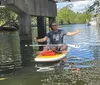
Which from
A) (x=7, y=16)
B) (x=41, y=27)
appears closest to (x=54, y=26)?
(x=41, y=27)

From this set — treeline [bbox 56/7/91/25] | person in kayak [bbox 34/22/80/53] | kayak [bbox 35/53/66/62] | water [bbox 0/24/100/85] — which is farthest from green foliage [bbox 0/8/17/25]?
treeline [bbox 56/7/91/25]

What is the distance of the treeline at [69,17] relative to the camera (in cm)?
14575

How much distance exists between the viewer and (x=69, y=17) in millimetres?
151875

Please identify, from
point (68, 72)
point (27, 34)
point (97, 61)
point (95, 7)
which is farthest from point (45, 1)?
point (68, 72)

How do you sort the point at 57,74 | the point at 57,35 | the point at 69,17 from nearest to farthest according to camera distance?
the point at 57,74
the point at 57,35
the point at 69,17

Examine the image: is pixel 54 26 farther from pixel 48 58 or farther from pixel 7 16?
pixel 7 16

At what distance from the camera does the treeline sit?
146 metres

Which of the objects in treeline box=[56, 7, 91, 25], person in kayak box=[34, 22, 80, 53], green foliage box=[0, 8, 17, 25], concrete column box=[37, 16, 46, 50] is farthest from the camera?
treeline box=[56, 7, 91, 25]

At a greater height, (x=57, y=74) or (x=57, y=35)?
(x=57, y=35)

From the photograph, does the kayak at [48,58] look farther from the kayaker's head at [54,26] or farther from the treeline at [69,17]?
the treeline at [69,17]

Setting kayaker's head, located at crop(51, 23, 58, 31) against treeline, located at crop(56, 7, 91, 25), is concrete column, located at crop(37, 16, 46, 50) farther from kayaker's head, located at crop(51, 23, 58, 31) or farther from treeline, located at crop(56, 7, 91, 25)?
treeline, located at crop(56, 7, 91, 25)

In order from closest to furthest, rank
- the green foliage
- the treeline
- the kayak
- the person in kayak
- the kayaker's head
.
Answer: the kayak
the kayaker's head
the person in kayak
the green foliage
the treeline

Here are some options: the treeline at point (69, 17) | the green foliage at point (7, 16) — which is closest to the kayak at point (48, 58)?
the green foliage at point (7, 16)

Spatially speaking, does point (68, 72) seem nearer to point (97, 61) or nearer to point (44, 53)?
point (44, 53)
